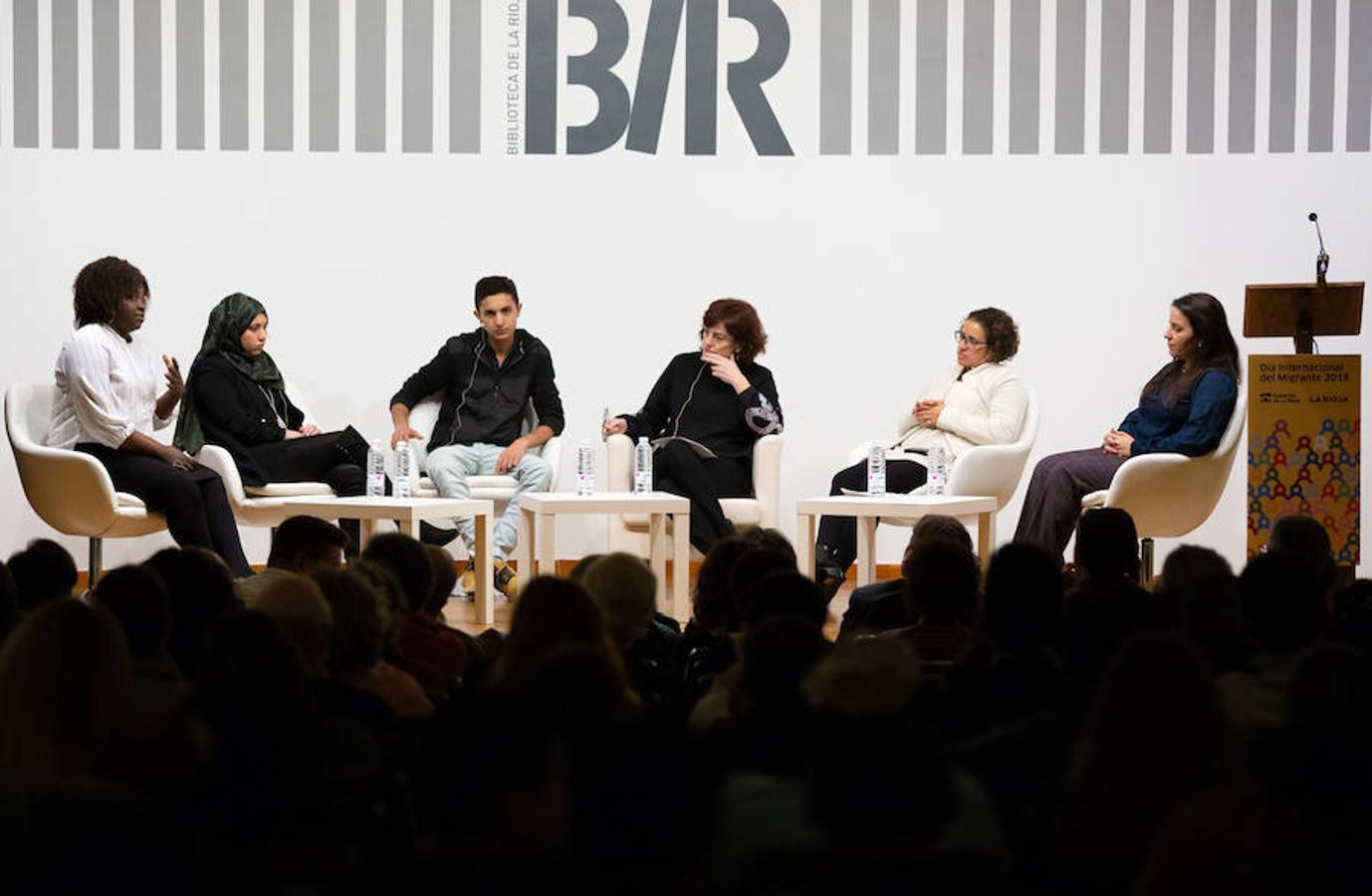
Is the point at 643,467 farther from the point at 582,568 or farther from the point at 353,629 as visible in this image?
the point at 353,629

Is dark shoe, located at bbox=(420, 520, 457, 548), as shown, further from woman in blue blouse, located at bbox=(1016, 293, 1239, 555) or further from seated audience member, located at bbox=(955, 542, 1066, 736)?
seated audience member, located at bbox=(955, 542, 1066, 736)

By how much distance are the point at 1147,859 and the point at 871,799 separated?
325mm

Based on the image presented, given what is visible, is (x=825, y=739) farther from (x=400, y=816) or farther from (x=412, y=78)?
(x=412, y=78)

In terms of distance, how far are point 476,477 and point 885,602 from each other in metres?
3.26

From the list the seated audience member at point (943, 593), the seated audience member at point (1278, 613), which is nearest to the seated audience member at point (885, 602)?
the seated audience member at point (943, 593)

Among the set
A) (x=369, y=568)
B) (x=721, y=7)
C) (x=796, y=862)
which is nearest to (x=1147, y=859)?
(x=796, y=862)

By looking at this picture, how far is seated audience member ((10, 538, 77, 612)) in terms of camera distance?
148 inches


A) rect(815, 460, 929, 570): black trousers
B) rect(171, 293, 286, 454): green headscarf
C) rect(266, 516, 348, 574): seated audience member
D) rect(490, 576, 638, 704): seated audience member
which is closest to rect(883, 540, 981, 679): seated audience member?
rect(490, 576, 638, 704): seated audience member

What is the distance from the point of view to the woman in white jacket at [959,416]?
7234mm

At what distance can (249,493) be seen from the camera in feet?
22.8

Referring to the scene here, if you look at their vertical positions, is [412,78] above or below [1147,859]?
above

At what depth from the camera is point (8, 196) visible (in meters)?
8.16

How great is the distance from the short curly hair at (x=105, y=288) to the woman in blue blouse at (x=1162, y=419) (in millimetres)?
3533

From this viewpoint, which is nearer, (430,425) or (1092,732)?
(1092,732)
